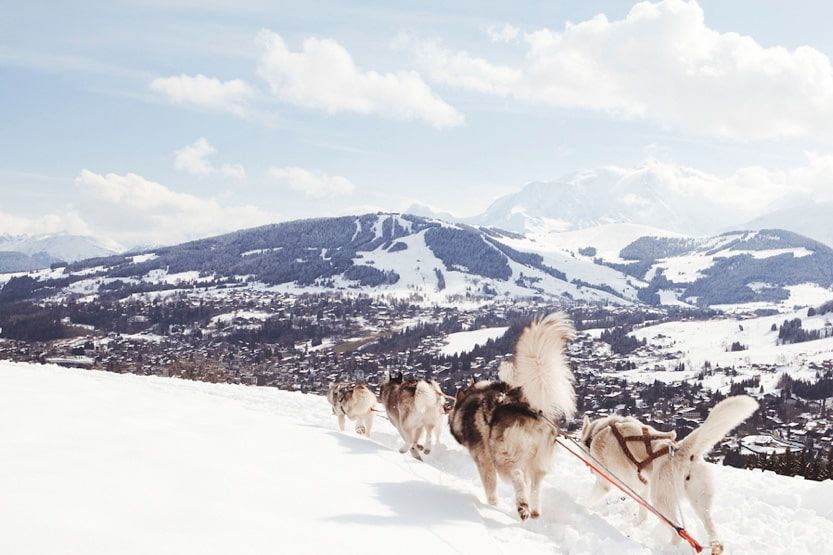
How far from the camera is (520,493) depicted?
23.4 feet

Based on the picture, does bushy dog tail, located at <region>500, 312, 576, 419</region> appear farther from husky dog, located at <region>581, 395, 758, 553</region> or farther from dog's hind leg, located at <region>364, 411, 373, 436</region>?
dog's hind leg, located at <region>364, 411, 373, 436</region>

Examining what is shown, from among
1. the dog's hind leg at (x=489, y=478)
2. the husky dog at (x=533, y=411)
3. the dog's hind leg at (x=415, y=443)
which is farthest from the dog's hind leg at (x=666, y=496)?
the dog's hind leg at (x=415, y=443)

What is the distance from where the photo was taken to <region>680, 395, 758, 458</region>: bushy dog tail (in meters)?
7.12

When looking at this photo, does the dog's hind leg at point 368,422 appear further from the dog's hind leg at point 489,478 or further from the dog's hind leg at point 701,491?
the dog's hind leg at point 701,491

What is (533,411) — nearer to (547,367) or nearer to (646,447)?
(547,367)

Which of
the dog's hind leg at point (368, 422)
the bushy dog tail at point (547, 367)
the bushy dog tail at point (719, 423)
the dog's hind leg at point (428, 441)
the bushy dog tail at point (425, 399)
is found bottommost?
the dog's hind leg at point (368, 422)

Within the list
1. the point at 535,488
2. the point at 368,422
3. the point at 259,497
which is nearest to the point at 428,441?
the point at 368,422

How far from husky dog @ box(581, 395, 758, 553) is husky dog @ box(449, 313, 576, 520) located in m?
1.70

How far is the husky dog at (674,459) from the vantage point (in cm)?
720

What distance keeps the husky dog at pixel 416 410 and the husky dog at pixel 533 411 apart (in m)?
3.72

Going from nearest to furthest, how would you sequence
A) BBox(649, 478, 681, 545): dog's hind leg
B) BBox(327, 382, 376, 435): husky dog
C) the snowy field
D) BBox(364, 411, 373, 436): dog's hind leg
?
the snowy field < BBox(649, 478, 681, 545): dog's hind leg < BBox(327, 382, 376, 435): husky dog < BBox(364, 411, 373, 436): dog's hind leg

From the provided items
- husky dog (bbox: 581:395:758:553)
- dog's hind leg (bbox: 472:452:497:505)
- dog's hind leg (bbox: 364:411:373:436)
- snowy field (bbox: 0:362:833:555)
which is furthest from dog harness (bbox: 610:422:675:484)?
dog's hind leg (bbox: 364:411:373:436)

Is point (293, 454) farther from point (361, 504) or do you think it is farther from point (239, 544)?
point (239, 544)

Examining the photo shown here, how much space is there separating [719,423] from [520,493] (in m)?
2.95
